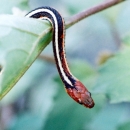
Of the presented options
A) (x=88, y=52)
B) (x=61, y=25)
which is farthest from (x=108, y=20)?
(x=88, y=52)

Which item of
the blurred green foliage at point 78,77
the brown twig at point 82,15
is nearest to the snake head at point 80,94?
the blurred green foliage at point 78,77

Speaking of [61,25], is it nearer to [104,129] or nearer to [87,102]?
[87,102]

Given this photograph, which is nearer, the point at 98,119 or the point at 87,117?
the point at 87,117

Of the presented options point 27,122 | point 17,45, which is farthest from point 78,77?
point 17,45

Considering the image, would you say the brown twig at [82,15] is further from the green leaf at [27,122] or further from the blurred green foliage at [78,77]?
the green leaf at [27,122]

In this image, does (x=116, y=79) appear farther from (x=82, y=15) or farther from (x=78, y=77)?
(x=78, y=77)

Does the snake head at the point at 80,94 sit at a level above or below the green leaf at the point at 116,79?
below

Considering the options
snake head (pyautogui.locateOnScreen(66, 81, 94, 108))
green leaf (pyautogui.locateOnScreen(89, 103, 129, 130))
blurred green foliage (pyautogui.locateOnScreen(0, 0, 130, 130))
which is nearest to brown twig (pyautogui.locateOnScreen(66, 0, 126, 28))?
blurred green foliage (pyautogui.locateOnScreen(0, 0, 130, 130))
